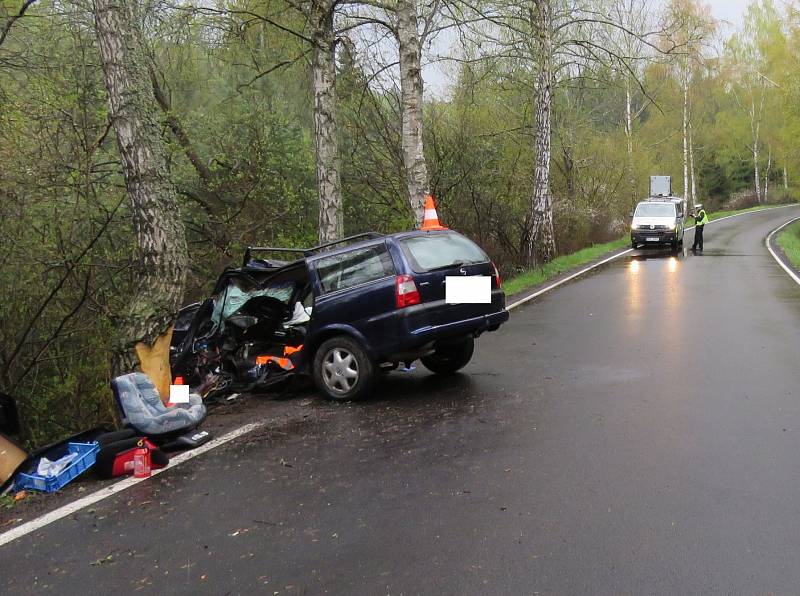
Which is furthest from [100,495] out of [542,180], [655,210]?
[655,210]

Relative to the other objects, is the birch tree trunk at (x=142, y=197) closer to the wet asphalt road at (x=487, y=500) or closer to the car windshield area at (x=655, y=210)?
the wet asphalt road at (x=487, y=500)

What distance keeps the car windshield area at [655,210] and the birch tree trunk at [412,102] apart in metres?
16.6

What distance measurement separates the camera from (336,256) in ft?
23.9

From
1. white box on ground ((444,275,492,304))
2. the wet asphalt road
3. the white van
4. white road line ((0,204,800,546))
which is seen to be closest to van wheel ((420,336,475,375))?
the wet asphalt road

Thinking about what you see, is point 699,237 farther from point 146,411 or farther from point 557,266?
point 146,411

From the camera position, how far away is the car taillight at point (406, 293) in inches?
263

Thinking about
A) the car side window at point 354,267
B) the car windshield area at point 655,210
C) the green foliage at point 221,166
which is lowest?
the car windshield area at point 655,210

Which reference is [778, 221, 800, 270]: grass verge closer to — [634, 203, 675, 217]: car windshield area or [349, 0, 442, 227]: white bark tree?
[634, 203, 675, 217]: car windshield area

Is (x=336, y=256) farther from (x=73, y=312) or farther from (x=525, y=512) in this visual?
(x=525, y=512)

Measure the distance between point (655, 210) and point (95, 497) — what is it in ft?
85.2

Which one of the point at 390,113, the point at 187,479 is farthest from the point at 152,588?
the point at 390,113

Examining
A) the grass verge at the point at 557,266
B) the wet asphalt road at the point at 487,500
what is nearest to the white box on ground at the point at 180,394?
the wet asphalt road at the point at 487,500

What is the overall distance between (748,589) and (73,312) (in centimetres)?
746

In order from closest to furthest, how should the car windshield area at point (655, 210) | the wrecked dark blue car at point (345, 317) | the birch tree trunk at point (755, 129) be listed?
the wrecked dark blue car at point (345, 317), the car windshield area at point (655, 210), the birch tree trunk at point (755, 129)
